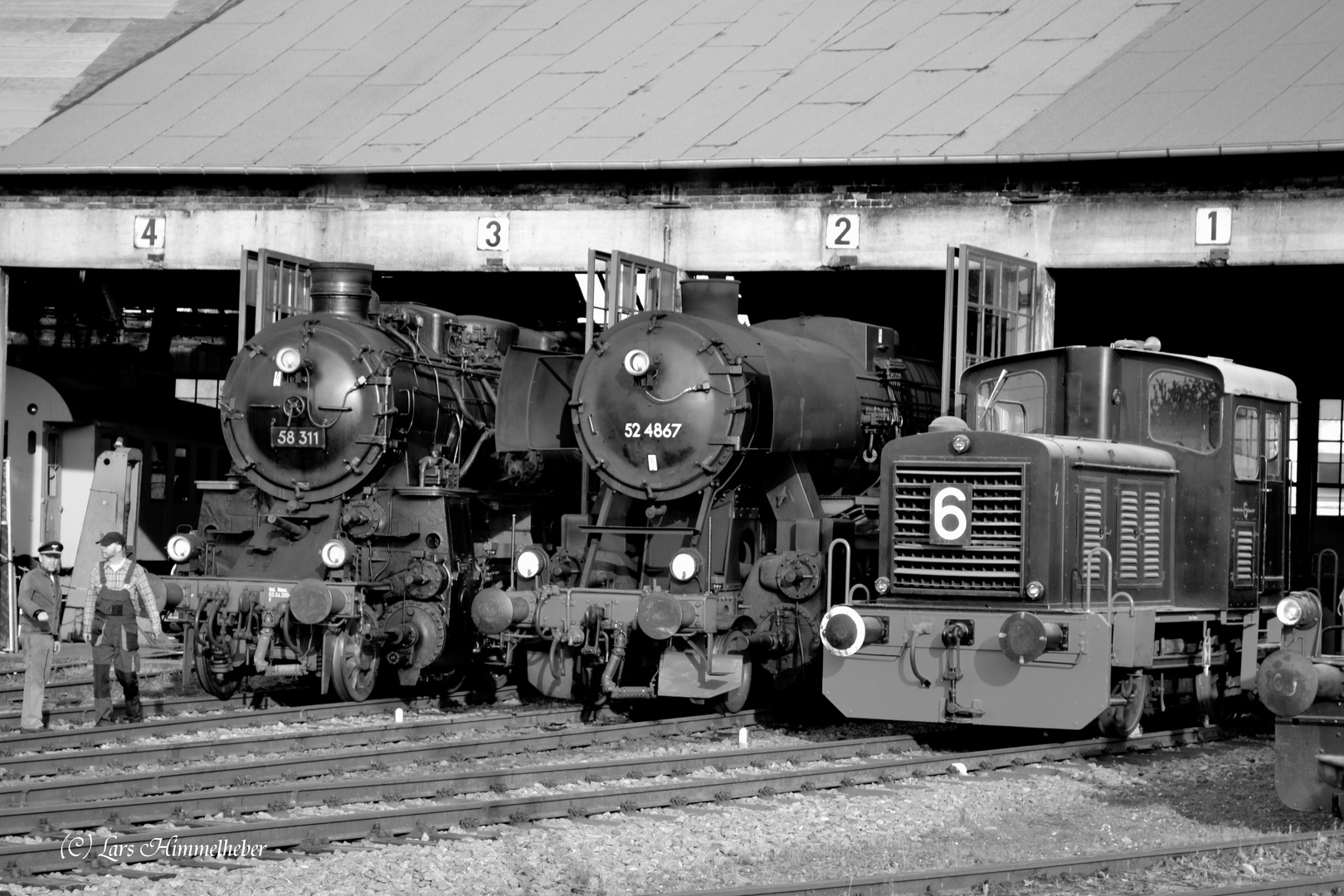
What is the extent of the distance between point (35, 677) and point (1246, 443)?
33.0 feet

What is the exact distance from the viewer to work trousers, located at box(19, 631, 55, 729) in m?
13.1

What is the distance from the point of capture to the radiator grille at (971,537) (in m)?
11.9

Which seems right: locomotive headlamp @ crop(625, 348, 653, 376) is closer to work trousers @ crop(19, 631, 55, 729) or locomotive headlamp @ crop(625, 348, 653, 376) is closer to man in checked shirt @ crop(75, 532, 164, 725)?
man in checked shirt @ crop(75, 532, 164, 725)

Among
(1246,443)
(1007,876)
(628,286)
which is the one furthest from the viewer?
(628,286)

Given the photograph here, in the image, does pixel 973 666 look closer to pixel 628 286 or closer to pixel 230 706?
pixel 628 286

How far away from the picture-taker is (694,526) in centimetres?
1416

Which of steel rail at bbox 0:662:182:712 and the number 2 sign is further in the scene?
the number 2 sign

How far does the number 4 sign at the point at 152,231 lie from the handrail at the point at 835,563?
34.4 feet

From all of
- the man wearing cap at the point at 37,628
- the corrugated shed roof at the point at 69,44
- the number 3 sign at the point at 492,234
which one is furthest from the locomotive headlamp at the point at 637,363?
the corrugated shed roof at the point at 69,44

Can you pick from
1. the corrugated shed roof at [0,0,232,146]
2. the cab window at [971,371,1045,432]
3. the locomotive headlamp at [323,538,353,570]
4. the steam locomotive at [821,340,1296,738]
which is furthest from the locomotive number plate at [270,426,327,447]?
the corrugated shed roof at [0,0,232,146]

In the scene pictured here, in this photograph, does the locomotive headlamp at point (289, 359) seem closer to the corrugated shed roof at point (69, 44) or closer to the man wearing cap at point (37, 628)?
the man wearing cap at point (37, 628)

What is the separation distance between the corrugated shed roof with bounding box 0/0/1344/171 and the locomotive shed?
6 centimetres

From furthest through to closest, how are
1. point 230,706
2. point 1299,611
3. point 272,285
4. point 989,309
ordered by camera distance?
1. point 272,285
2. point 989,309
3. point 230,706
4. point 1299,611

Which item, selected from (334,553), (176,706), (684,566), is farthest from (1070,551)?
(176,706)
